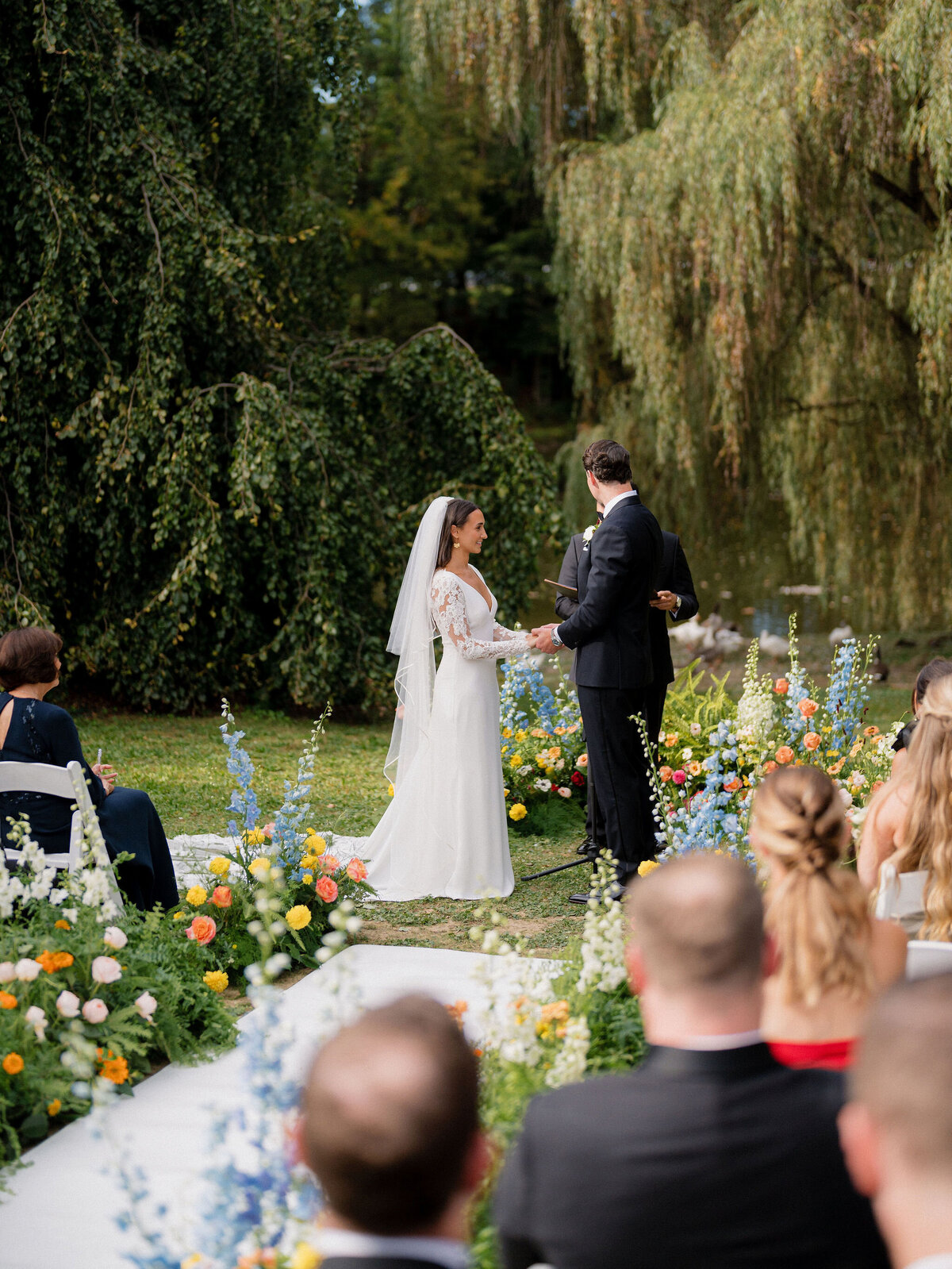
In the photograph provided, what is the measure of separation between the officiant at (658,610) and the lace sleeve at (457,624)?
0.33m

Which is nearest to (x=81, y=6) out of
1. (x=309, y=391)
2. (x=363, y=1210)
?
(x=309, y=391)

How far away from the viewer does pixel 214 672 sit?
30.4ft

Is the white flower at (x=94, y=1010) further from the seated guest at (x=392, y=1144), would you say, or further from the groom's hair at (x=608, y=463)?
A: the groom's hair at (x=608, y=463)

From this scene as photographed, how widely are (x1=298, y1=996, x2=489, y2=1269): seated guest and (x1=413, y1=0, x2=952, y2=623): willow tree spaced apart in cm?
758

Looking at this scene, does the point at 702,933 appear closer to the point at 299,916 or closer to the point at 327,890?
the point at 299,916

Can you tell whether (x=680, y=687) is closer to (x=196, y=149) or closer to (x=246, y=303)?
(x=246, y=303)

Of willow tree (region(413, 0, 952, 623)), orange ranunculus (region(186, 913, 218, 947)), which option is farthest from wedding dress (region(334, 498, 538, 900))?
willow tree (region(413, 0, 952, 623))

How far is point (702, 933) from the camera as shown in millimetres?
1444

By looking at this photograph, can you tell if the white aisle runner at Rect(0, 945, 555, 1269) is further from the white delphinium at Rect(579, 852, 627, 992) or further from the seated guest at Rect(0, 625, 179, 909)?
the seated guest at Rect(0, 625, 179, 909)

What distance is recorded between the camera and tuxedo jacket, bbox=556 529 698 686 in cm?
529

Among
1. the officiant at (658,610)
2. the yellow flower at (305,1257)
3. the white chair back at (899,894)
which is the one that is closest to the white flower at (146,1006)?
the yellow flower at (305,1257)

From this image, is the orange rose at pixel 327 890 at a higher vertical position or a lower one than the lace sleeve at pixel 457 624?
lower

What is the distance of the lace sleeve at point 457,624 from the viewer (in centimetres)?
506

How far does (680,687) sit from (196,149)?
552 centimetres
